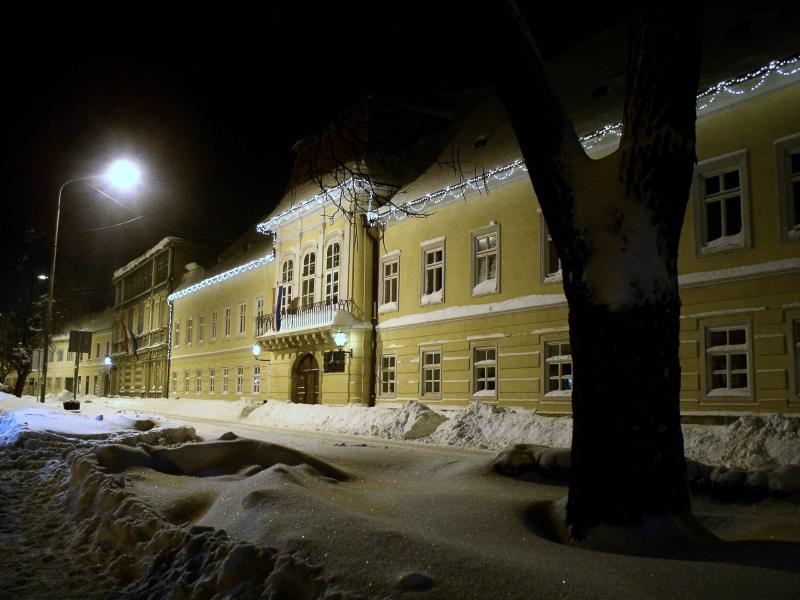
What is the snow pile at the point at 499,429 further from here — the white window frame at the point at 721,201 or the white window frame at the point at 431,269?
the white window frame at the point at 431,269

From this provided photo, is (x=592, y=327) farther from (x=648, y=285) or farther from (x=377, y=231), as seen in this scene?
(x=377, y=231)

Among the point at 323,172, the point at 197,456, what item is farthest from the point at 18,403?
the point at 323,172

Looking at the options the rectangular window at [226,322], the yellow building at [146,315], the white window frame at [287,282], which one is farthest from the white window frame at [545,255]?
the yellow building at [146,315]

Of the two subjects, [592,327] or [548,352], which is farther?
[548,352]

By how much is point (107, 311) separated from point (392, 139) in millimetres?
68756

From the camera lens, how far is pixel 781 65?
14250 mm

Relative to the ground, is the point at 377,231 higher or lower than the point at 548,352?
higher

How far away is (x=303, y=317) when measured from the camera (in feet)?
95.5

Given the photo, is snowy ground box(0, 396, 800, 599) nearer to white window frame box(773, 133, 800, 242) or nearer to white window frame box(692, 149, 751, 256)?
white window frame box(773, 133, 800, 242)

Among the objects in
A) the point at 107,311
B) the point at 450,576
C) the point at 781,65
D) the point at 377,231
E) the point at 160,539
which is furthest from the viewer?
the point at 107,311

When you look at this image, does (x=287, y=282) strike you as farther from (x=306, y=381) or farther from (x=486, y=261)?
(x=486, y=261)

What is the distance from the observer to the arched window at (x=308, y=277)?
98.2 feet

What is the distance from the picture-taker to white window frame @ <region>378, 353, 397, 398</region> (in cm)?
2555

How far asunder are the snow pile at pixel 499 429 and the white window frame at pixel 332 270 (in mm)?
9908
